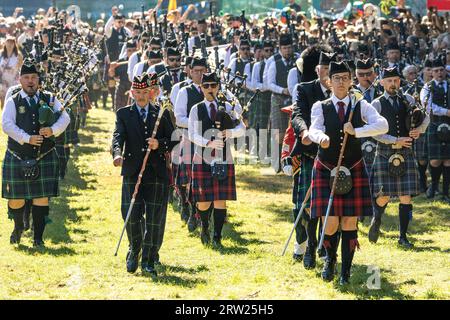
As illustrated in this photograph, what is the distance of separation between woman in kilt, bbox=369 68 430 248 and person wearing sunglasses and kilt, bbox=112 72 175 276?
260 centimetres

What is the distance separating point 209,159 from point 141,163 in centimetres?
192

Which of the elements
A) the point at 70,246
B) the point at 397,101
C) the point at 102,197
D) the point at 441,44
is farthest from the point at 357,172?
the point at 441,44

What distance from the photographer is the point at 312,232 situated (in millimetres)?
11109

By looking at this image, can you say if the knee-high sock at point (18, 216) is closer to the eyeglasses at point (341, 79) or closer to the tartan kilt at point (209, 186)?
the tartan kilt at point (209, 186)

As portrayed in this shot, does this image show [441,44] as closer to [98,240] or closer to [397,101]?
[397,101]

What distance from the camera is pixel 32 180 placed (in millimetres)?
12109

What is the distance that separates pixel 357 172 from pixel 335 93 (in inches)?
26.6

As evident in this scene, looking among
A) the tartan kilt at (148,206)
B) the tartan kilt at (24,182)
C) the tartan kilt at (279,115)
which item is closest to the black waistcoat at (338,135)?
the tartan kilt at (148,206)

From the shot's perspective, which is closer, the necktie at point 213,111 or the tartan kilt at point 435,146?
the necktie at point 213,111

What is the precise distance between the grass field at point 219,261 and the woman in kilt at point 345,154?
20.9 inches

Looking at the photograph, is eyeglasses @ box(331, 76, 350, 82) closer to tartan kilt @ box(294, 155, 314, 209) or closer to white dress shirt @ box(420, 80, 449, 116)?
tartan kilt @ box(294, 155, 314, 209)

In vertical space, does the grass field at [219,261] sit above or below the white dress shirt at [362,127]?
below

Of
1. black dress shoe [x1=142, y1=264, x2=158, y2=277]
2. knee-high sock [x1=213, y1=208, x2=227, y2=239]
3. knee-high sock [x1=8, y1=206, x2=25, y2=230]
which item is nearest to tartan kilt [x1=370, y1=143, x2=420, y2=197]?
knee-high sock [x1=213, y1=208, x2=227, y2=239]

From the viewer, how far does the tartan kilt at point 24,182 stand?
39.7ft
